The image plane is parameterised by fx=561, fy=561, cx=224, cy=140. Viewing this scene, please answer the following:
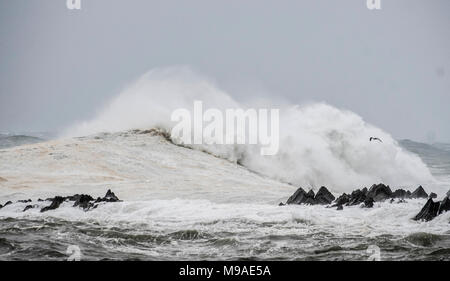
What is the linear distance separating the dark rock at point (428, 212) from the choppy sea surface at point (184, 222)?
25 cm

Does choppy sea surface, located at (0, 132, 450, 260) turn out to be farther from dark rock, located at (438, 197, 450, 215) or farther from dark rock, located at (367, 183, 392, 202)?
dark rock, located at (367, 183, 392, 202)

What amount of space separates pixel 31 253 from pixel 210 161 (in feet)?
57.9

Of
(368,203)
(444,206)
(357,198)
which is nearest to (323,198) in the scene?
(357,198)

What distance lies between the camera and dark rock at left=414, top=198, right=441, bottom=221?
1091cm

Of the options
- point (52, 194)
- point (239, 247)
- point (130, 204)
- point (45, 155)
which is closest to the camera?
point (239, 247)

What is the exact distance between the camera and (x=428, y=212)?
1102 cm

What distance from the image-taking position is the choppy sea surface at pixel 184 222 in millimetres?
8656

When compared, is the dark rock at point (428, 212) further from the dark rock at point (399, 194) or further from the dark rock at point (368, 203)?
the dark rock at point (399, 194)

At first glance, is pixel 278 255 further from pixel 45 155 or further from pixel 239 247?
pixel 45 155

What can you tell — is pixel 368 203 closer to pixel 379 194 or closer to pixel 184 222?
pixel 379 194

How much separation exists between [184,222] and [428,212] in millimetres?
4907

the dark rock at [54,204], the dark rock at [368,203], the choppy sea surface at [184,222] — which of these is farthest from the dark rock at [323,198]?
the dark rock at [54,204]

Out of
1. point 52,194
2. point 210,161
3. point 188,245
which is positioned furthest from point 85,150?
point 188,245

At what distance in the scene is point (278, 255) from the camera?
834 centimetres
